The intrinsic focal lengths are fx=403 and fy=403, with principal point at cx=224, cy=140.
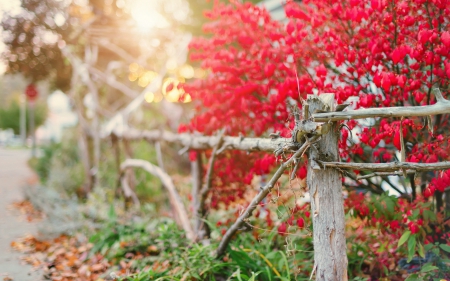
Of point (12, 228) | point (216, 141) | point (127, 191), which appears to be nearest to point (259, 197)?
point (216, 141)

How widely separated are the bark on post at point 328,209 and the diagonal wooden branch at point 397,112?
0.13m

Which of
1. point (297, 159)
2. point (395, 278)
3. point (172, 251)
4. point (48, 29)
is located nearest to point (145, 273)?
point (172, 251)

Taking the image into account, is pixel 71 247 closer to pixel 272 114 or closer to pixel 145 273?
pixel 145 273

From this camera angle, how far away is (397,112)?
8.61ft

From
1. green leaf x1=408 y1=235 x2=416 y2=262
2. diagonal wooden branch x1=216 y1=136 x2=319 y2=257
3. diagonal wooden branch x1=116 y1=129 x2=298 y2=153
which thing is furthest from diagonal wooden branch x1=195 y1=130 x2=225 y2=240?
green leaf x1=408 y1=235 x2=416 y2=262

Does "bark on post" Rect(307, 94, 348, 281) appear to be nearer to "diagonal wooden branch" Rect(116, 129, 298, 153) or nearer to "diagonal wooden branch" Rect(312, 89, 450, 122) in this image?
"diagonal wooden branch" Rect(312, 89, 450, 122)

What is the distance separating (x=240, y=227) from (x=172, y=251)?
1192 mm

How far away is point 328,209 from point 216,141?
7.02 feet

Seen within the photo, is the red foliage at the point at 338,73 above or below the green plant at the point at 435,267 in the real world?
above

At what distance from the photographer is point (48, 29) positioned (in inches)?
402

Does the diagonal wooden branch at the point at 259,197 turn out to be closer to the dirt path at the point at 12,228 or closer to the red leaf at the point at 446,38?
the red leaf at the point at 446,38

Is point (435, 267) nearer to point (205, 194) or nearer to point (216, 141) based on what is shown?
point (216, 141)

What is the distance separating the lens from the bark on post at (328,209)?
2859 millimetres

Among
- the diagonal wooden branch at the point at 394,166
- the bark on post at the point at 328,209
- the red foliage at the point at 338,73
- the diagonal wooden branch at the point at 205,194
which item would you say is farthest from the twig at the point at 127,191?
the diagonal wooden branch at the point at 394,166
